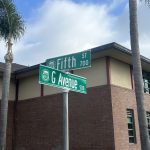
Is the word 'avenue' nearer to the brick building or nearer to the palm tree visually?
the brick building

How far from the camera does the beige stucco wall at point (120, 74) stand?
52.1 feet

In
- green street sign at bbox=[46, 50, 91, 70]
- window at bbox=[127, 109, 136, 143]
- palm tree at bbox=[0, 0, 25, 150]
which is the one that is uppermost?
palm tree at bbox=[0, 0, 25, 150]

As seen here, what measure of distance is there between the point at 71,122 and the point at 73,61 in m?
10.1

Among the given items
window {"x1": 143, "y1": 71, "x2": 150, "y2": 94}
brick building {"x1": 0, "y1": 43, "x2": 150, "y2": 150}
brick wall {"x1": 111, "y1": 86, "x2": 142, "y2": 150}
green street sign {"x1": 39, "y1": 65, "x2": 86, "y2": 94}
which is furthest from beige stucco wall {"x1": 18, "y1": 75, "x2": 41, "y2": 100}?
green street sign {"x1": 39, "y1": 65, "x2": 86, "y2": 94}

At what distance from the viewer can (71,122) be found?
16500mm

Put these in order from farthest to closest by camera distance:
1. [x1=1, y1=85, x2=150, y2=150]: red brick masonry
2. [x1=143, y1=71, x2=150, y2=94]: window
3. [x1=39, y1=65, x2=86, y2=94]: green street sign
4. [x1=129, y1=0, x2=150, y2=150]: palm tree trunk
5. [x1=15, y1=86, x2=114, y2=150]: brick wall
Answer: [x1=143, y1=71, x2=150, y2=94]: window
[x1=15, y1=86, x2=114, y2=150]: brick wall
[x1=1, y1=85, x2=150, y2=150]: red brick masonry
[x1=129, y1=0, x2=150, y2=150]: palm tree trunk
[x1=39, y1=65, x2=86, y2=94]: green street sign

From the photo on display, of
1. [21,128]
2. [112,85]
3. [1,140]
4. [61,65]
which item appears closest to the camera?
[61,65]

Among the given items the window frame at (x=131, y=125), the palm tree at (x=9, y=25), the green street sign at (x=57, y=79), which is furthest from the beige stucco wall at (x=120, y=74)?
the green street sign at (x=57, y=79)

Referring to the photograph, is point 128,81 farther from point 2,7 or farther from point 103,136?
point 2,7

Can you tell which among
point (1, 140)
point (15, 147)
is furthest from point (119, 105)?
point (15, 147)

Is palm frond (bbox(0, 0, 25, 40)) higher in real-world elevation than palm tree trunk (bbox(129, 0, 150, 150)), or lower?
higher

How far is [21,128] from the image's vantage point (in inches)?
765

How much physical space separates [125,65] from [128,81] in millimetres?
928

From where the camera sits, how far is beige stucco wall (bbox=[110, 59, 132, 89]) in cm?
1589
